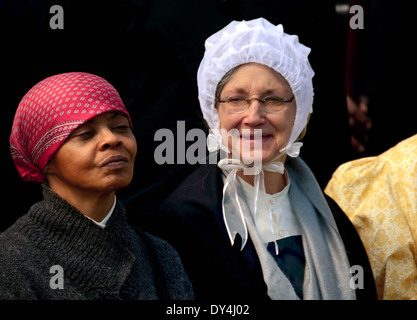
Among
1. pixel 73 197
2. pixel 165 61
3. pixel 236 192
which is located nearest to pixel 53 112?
pixel 73 197

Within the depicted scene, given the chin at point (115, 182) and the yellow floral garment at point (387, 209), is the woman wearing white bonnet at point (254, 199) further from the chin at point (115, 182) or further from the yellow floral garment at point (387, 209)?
the chin at point (115, 182)

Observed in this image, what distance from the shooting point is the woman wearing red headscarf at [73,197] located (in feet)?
8.28

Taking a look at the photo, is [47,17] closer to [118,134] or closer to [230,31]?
[230,31]

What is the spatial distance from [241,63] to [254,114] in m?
0.23

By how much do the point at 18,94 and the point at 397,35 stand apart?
7.82ft

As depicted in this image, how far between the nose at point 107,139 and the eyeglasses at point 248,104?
0.69 meters

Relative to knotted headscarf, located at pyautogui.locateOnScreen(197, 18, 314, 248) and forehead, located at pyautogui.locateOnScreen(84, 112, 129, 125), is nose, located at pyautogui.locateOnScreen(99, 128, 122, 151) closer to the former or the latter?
forehead, located at pyautogui.locateOnScreen(84, 112, 129, 125)

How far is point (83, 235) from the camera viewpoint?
261 cm

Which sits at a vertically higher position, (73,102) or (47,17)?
(47,17)

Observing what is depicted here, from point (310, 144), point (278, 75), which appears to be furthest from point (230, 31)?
point (310, 144)

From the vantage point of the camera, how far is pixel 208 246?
317 cm

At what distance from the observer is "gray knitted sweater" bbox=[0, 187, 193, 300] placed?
8.14ft

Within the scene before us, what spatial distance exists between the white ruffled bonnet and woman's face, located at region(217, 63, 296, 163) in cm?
3
